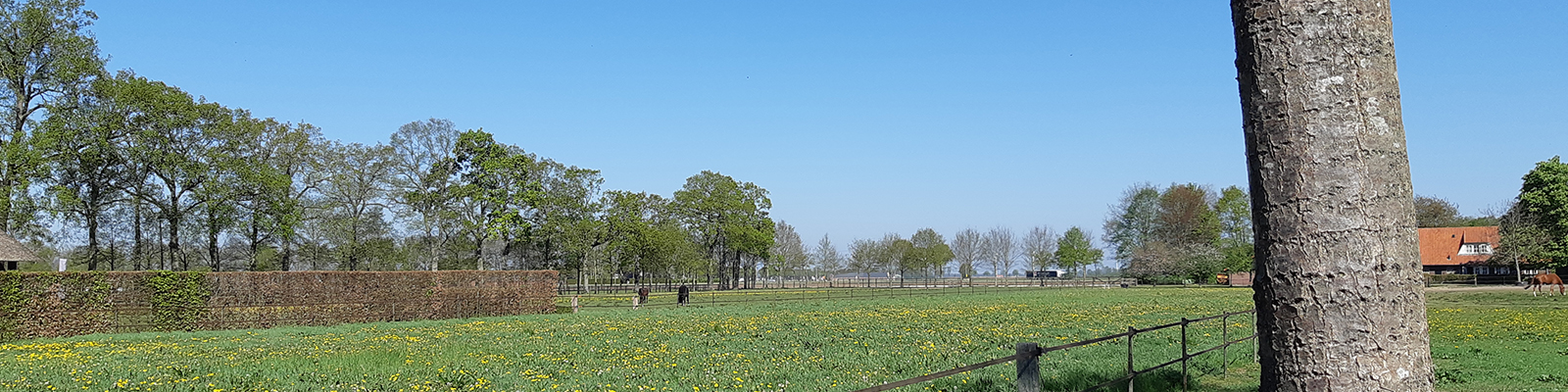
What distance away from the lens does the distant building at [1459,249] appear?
7812cm

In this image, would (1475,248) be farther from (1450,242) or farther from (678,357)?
(678,357)

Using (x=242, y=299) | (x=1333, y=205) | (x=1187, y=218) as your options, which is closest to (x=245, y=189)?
(x=242, y=299)

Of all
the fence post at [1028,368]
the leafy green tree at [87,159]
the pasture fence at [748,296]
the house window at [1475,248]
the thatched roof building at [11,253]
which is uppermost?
the leafy green tree at [87,159]

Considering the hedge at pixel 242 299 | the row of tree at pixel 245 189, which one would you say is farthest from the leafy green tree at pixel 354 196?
the hedge at pixel 242 299

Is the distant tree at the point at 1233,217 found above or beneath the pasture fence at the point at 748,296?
above

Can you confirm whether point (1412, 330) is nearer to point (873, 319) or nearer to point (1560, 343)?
point (1560, 343)

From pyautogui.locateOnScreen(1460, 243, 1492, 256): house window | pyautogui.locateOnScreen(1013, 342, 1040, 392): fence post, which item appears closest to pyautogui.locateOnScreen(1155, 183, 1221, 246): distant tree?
pyautogui.locateOnScreen(1460, 243, 1492, 256): house window

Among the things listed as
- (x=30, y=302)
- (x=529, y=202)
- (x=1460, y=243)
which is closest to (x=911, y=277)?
(x=1460, y=243)

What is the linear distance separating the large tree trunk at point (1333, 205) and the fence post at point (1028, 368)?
1.82 m

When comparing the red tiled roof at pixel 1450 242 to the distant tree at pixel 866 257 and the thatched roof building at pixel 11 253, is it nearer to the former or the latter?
the distant tree at pixel 866 257

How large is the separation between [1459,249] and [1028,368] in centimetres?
9314

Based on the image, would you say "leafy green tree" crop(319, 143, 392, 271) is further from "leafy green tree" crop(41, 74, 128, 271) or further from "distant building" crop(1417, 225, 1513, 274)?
"distant building" crop(1417, 225, 1513, 274)

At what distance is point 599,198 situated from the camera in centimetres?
6750

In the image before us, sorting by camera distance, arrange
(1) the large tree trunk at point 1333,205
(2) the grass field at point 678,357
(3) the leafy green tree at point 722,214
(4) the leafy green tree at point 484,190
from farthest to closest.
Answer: (3) the leafy green tree at point 722,214 → (4) the leafy green tree at point 484,190 → (2) the grass field at point 678,357 → (1) the large tree trunk at point 1333,205
